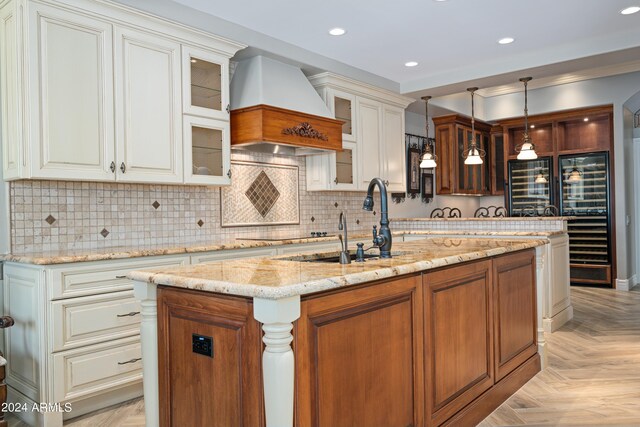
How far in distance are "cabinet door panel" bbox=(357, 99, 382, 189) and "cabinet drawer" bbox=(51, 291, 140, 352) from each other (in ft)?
9.86

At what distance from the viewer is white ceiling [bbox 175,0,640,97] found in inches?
146

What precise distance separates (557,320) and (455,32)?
278cm

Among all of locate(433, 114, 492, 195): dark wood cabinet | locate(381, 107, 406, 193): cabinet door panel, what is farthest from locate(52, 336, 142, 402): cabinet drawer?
locate(433, 114, 492, 195): dark wood cabinet

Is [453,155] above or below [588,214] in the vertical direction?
above

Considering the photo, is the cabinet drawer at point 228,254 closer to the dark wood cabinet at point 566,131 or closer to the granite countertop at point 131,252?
the granite countertop at point 131,252

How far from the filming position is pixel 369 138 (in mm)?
5484

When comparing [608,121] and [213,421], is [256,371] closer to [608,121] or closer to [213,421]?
[213,421]

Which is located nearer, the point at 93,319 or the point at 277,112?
the point at 93,319

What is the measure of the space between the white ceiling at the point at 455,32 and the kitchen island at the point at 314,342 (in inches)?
81.2

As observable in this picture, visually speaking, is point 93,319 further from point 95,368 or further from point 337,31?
point 337,31

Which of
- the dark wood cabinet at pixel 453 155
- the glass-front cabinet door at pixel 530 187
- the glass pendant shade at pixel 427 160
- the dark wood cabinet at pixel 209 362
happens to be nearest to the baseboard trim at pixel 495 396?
the dark wood cabinet at pixel 209 362

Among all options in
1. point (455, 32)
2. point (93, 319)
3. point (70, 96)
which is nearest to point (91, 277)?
point (93, 319)

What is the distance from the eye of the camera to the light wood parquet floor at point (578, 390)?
2.74 metres

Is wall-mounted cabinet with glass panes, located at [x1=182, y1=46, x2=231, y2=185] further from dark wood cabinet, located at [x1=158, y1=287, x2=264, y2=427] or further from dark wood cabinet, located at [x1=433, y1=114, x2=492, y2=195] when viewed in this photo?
dark wood cabinet, located at [x1=433, y1=114, x2=492, y2=195]
